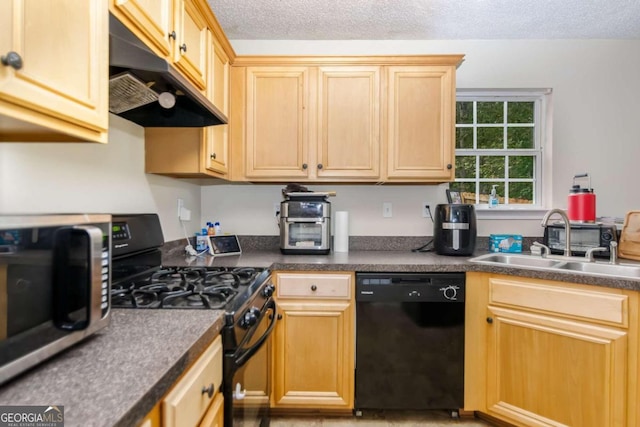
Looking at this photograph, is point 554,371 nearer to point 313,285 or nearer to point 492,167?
point 313,285

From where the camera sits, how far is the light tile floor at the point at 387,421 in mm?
1682

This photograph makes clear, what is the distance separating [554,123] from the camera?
2.26 m

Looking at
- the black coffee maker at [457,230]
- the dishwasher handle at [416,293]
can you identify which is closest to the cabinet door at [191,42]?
the dishwasher handle at [416,293]

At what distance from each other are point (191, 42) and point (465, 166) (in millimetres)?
2030

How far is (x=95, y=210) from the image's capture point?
4.14 ft

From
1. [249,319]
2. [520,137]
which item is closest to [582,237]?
[520,137]

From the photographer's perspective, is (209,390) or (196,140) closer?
(209,390)

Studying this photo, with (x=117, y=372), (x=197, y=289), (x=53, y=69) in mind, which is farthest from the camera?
(x=197, y=289)

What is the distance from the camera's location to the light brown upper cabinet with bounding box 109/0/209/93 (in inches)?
40.0

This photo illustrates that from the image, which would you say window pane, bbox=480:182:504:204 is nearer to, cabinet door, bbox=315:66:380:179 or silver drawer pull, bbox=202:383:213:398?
Result: cabinet door, bbox=315:66:380:179

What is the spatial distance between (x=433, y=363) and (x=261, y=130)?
1.72 m

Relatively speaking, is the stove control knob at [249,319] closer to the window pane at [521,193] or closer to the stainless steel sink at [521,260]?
the stainless steel sink at [521,260]

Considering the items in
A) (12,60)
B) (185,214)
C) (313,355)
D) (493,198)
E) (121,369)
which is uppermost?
(12,60)

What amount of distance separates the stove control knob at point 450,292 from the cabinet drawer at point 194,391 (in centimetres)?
122
